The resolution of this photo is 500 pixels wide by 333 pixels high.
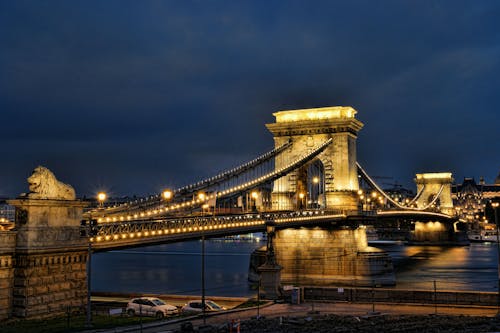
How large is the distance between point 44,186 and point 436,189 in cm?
16169

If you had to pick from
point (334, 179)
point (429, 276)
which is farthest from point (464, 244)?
point (334, 179)

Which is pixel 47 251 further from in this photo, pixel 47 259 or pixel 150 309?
pixel 150 309

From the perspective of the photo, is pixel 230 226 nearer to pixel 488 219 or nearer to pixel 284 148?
pixel 284 148

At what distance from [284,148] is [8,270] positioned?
158 ft

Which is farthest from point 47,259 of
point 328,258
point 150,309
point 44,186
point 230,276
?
point 230,276

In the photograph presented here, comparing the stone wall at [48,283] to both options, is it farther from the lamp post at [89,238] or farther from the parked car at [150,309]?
the parked car at [150,309]

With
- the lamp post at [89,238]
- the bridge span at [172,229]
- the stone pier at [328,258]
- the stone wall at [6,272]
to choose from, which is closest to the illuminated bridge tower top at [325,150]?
the stone pier at [328,258]

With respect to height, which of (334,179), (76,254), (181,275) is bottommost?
(181,275)

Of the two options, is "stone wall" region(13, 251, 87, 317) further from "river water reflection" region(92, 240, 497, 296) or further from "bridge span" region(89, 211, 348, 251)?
"river water reflection" region(92, 240, 497, 296)

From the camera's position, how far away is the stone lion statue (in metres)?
25.3

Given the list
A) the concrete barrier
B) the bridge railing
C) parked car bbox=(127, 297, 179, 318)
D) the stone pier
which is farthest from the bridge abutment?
the stone pier

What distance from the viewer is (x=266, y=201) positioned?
267 feet

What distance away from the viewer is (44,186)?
25641 mm

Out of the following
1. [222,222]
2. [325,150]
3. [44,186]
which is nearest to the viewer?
[44,186]
